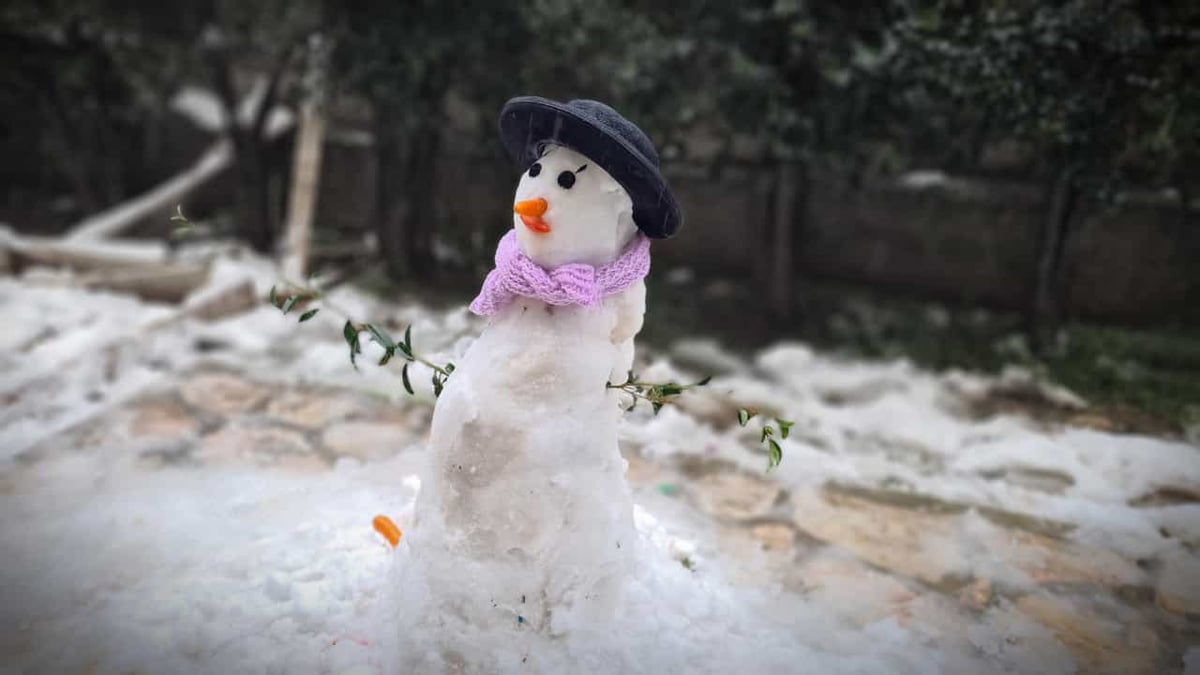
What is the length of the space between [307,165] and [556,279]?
6.13 meters

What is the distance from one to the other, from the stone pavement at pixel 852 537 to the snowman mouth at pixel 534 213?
140cm

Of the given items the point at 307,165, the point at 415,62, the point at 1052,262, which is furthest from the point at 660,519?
the point at 307,165

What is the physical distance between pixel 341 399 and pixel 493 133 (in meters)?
3.02

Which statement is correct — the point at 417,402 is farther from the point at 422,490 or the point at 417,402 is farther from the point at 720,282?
the point at 720,282

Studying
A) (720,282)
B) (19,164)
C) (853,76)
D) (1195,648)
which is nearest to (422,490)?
(1195,648)

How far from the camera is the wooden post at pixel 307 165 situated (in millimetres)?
6281

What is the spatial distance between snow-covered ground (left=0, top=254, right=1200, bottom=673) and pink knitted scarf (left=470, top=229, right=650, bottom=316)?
1.49 feet

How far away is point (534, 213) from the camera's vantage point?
2127mm

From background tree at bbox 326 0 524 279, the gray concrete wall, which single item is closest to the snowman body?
the gray concrete wall

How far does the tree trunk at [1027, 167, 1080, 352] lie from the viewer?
5387 mm

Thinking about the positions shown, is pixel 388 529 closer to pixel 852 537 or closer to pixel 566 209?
pixel 566 209

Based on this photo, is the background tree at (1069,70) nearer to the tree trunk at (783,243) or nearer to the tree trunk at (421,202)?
the tree trunk at (783,243)

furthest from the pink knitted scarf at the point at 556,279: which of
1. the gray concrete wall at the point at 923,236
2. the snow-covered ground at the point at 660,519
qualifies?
the gray concrete wall at the point at 923,236

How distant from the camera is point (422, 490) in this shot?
232 cm
